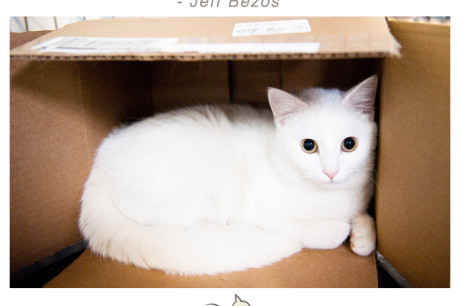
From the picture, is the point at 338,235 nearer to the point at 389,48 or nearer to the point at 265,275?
the point at 265,275

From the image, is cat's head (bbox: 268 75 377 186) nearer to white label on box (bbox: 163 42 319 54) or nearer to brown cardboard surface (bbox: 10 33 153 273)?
white label on box (bbox: 163 42 319 54)

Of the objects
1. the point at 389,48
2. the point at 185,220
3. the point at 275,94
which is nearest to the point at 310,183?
the point at 275,94

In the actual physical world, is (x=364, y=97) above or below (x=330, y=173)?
above

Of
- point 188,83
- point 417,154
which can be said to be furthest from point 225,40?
point 188,83

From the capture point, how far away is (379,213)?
111cm

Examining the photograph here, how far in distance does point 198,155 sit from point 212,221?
26 cm

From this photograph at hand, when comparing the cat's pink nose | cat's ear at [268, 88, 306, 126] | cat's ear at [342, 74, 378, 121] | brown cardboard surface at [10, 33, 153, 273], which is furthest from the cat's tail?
cat's ear at [342, 74, 378, 121]

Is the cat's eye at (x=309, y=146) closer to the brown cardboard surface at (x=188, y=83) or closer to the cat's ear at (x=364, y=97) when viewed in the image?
the cat's ear at (x=364, y=97)

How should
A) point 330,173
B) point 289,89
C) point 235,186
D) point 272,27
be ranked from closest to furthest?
point 272,27, point 330,173, point 235,186, point 289,89

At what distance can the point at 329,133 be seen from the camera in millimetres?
1054

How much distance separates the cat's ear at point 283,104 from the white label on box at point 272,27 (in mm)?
205

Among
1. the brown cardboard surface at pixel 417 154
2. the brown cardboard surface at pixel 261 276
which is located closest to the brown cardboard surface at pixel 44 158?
the brown cardboard surface at pixel 261 276

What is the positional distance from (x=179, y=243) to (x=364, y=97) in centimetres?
78

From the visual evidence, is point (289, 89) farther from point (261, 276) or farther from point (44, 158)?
point (44, 158)
